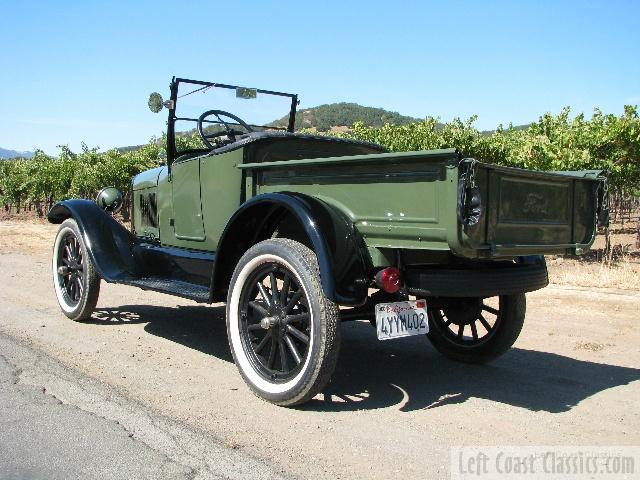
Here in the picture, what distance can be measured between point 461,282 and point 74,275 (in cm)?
406

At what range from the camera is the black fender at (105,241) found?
17.1 feet

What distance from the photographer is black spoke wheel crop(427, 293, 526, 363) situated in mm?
4215

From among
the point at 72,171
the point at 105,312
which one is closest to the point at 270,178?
the point at 105,312

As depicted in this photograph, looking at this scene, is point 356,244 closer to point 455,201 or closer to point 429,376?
point 455,201

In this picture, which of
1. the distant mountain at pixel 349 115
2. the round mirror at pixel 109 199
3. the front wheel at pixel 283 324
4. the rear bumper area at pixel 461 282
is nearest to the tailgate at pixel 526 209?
the rear bumper area at pixel 461 282

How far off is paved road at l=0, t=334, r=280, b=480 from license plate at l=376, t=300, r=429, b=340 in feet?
3.22

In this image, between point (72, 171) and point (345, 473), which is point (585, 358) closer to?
point (345, 473)

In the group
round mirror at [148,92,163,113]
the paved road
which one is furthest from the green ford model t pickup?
round mirror at [148,92,163,113]

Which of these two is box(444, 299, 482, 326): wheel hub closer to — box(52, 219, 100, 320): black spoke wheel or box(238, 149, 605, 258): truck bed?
box(238, 149, 605, 258): truck bed

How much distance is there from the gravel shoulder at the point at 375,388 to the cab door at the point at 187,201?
35.9 inches

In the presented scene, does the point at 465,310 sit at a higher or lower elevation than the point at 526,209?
lower

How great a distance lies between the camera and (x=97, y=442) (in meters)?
2.85

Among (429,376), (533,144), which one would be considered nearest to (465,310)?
(429,376)

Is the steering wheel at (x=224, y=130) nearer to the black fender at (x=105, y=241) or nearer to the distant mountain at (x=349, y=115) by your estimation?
the black fender at (x=105, y=241)
